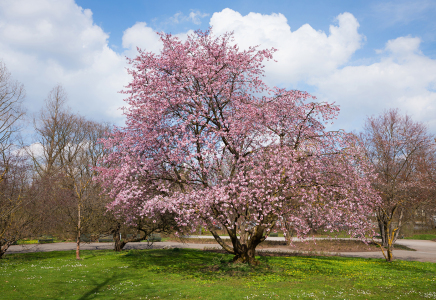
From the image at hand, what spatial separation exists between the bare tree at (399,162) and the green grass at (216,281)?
5.88m

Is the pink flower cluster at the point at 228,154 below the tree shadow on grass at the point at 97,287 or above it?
above

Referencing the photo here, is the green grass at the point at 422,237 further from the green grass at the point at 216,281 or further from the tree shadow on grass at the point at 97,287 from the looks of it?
the tree shadow on grass at the point at 97,287

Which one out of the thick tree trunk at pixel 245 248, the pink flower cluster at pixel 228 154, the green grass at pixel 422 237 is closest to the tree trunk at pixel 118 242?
the pink flower cluster at pixel 228 154

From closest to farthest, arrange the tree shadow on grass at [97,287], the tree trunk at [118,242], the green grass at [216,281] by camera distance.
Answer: the tree shadow on grass at [97,287] < the green grass at [216,281] < the tree trunk at [118,242]

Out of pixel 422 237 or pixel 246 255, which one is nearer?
pixel 246 255

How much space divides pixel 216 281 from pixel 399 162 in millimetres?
24750

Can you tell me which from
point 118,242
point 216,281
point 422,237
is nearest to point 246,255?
point 216,281

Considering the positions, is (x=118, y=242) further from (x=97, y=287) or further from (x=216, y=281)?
(x=216, y=281)

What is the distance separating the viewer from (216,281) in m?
13.8

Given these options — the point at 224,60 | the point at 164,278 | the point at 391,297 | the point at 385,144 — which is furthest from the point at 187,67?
the point at 385,144

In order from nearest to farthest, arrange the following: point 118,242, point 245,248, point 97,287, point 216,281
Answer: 1. point 97,287
2. point 216,281
3. point 245,248
4. point 118,242

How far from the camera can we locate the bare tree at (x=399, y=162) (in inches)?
919

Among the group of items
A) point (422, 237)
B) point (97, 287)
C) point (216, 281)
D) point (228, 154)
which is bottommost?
point (422, 237)

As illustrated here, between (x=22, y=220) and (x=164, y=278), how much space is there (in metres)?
13.3
